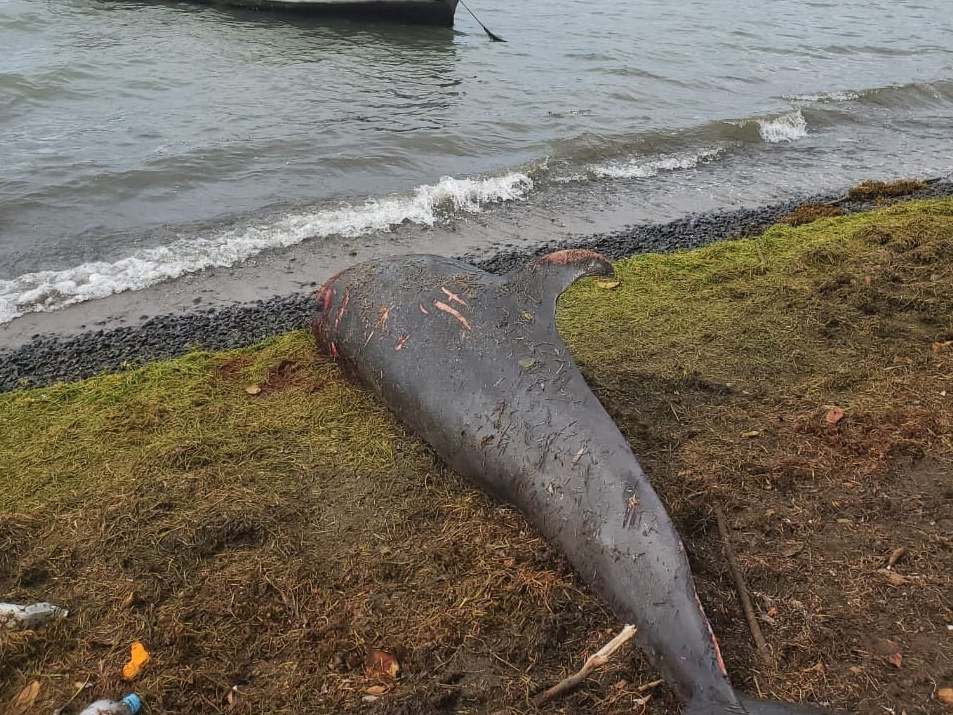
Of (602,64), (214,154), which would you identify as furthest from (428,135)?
(602,64)

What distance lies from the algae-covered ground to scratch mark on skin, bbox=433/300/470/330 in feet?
2.86

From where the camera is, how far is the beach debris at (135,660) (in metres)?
3.08

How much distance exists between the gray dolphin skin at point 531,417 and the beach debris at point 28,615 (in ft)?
6.89

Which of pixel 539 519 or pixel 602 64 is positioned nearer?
pixel 539 519

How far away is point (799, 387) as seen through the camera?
482 centimetres

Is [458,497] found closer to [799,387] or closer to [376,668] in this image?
[376,668]

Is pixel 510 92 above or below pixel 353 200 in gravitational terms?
above

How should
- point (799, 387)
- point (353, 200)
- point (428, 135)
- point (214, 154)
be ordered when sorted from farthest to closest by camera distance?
point (428, 135), point (214, 154), point (353, 200), point (799, 387)

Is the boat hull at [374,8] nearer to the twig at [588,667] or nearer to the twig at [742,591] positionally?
the twig at [742,591]

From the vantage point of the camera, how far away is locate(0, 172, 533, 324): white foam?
25.5ft

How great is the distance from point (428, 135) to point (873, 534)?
36.3ft

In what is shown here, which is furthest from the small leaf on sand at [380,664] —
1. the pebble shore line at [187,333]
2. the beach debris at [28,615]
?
the pebble shore line at [187,333]

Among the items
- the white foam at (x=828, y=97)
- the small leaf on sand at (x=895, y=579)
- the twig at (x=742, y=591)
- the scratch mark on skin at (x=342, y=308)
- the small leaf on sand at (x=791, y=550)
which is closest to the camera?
the twig at (x=742, y=591)

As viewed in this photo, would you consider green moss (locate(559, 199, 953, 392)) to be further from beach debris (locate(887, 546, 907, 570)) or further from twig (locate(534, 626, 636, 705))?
twig (locate(534, 626, 636, 705))
